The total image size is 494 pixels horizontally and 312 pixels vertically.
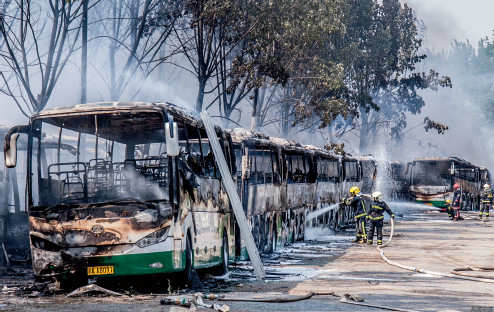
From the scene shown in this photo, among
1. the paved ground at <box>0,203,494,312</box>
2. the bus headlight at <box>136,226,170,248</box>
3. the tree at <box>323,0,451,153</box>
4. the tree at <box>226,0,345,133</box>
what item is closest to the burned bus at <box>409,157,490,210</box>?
the tree at <box>323,0,451,153</box>

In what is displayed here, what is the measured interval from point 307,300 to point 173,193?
2586 millimetres

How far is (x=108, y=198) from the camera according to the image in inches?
464

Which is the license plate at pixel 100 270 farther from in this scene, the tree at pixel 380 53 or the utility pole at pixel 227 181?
the tree at pixel 380 53

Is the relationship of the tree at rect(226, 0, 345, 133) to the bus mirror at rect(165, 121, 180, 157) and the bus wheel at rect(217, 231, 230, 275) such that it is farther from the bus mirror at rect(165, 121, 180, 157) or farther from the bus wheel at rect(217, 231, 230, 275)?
the bus mirror at rect(165, 121, 180, 157)

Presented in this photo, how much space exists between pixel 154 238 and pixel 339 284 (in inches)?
140

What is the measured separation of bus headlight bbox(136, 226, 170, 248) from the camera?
1154 centimetres

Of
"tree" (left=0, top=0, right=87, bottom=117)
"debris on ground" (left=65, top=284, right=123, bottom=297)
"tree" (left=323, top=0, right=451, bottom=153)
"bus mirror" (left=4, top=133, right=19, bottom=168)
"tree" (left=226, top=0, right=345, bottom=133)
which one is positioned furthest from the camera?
"tree" (left=323, top=0, right=451, bottom=153)

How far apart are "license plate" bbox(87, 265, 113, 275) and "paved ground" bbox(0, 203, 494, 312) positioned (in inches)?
14.3

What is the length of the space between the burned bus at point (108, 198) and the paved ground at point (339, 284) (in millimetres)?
555

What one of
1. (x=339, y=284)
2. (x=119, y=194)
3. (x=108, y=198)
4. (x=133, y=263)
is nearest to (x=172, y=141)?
(x=119, y=194)

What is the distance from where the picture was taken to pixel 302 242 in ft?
83.3

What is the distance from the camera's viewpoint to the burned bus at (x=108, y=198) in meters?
11.5

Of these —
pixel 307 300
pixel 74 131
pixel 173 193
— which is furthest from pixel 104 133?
pixel 307 300

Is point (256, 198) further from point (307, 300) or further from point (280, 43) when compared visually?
point (280, 43)
